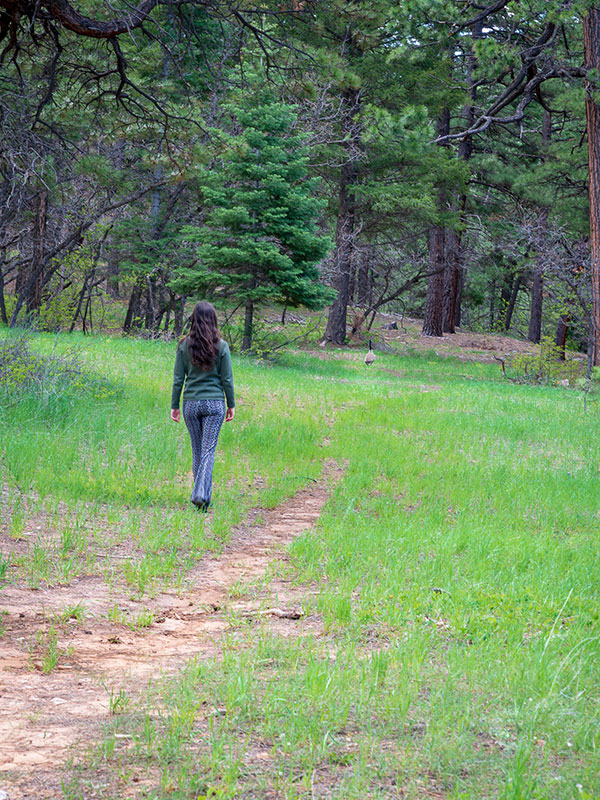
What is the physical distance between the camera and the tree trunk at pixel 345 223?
81.8 feet

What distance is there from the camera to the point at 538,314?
34.9 m

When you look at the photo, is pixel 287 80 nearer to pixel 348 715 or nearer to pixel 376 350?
pixel 348 715

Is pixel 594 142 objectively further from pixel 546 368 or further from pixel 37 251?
pixel 37 251

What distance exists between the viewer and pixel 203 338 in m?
7.51

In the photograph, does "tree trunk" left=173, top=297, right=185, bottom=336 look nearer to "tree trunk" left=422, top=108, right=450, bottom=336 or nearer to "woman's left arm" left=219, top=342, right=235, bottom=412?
"tree trunk" left=422, top=108, right=450, bottom=336

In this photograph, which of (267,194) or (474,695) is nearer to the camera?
(474,695)

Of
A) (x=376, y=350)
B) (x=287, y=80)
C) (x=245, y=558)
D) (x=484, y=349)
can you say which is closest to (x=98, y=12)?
(x=287, y=80)

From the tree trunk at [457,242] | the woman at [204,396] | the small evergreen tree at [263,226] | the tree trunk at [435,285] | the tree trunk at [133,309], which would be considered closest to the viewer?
the woman at [204,396]

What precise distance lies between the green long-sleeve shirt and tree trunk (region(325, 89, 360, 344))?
683 inches

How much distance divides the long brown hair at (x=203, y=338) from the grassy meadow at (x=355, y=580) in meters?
1.48

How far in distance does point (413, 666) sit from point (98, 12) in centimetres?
975

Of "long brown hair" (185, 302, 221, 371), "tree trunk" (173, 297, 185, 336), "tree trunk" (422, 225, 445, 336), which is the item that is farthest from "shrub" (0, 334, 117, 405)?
"tree trunk" (422, 225, 445, 336)

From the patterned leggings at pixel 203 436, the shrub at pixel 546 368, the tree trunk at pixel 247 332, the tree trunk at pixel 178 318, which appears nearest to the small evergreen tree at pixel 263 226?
the tree trunk at pixel 247 332

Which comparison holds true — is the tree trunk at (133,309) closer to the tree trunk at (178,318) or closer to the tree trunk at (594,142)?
the tree trunk at (178,318)
